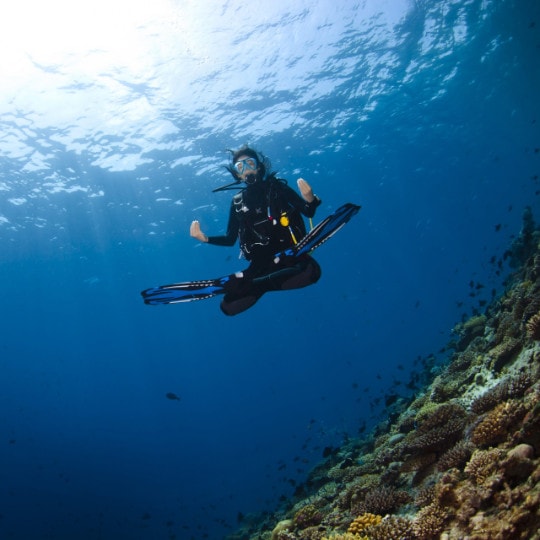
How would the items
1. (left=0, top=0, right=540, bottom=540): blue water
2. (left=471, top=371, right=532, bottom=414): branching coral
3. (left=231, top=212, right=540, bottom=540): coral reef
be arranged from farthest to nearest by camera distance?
(left=0, top=0, right=540, bottom=540): blue water, (left=471, top=371, right=532, bottom=414): branching coral, (left=231, top=212, right=540, bottom=540): coral reef

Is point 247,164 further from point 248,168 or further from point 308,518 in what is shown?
point 308,518

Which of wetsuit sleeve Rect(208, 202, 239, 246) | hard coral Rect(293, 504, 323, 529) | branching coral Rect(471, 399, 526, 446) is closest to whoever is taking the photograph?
branching coral Rect(471, 399, 526, 446)

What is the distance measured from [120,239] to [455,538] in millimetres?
33852

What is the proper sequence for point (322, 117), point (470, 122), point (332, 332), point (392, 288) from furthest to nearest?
1. point (332, 332)
2. point (392, 288)
3. point (470, 122)
4. point (322, 117)

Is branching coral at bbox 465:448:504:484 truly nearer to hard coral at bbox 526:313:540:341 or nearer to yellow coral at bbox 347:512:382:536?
yellow coral at bbox 347:512:382:536

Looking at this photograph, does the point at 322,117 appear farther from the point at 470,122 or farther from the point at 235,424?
the point at 235,424

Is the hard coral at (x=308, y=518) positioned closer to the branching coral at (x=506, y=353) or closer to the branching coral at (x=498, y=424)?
the branching coral at (x=498, y=424)

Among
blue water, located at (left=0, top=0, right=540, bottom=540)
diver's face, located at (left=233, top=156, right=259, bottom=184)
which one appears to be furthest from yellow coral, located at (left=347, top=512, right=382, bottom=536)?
blue water, located at (left=0, top=0, right=540, bottom=540)

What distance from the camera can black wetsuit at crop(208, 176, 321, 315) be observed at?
5660mm

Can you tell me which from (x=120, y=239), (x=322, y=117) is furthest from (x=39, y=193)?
(x=322, y=117)

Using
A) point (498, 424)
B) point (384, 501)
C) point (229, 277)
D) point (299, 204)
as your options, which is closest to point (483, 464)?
point (498, 424)

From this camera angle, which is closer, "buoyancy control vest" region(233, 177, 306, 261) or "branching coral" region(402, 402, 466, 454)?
"branching coral" region(402, 402, 466, 454)

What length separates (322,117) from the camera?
83.1 ft

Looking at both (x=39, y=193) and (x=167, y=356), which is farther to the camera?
(x=167, y=356)
